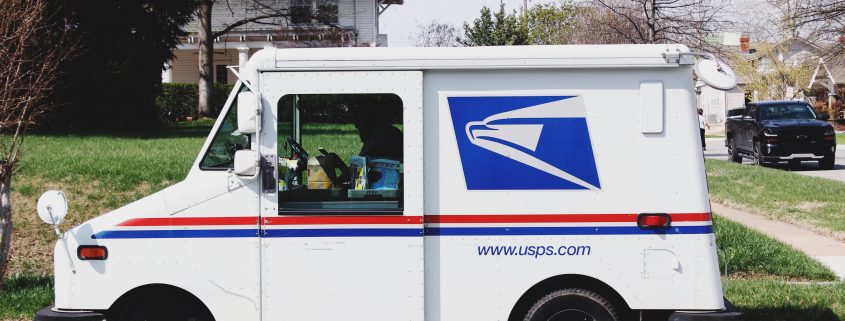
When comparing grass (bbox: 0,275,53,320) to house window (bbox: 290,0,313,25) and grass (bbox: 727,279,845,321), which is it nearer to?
grass (bbox: 727,279,845,321)

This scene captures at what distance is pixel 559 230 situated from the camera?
6.09m

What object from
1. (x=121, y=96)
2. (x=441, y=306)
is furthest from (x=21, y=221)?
(x=121, y=96)

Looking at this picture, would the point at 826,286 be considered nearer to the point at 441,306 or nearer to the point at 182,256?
the point at 441,306

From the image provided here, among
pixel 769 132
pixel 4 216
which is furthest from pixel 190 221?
pixel 769 132

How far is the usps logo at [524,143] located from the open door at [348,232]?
1.04 ft

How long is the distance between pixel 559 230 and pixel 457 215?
25.0 inches

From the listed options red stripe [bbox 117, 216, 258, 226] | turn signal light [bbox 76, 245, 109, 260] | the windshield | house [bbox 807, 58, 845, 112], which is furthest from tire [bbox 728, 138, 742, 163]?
house [bbox 807, 58, 845, 112]

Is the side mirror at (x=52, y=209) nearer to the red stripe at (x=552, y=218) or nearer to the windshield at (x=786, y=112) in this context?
the red stripe at (x=552, y=218)

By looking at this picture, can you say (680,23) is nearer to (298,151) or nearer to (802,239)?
(802,239)

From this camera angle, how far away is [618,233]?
240 inches

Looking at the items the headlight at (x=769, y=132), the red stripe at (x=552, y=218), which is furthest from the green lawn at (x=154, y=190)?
the headlight at (x=769, y=132)

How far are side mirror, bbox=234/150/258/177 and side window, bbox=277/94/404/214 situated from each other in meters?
0.23

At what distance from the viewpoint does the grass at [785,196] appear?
46.5 feet

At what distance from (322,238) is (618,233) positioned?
1.83m
